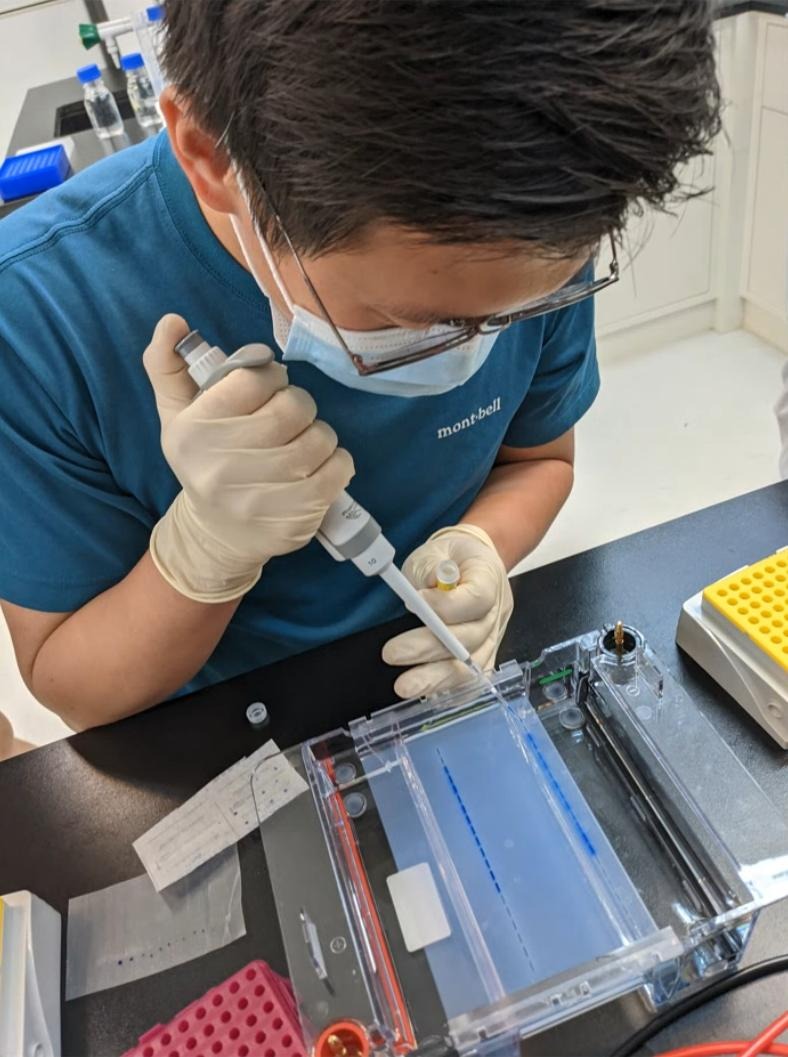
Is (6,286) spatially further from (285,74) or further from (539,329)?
(539,329)

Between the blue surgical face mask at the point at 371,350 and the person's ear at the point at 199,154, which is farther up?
the person's ear at the point at 199,154

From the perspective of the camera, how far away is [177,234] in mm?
781

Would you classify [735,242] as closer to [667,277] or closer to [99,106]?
[667,277]

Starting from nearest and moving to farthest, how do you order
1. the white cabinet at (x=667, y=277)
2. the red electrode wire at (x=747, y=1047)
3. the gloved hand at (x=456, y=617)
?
the red electrode wire at (x=747, y=1047) < the gloved hand at (x=456, y=617) < the white cabinet at (x=667, y=277)

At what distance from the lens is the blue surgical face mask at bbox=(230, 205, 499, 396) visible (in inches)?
26.1

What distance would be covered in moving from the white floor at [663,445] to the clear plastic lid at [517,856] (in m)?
1.47

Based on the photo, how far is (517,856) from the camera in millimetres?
672

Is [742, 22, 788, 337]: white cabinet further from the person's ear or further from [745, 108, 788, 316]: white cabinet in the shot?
the person's ear

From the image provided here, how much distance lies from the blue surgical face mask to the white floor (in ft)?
4.91

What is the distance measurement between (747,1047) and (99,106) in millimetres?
2422

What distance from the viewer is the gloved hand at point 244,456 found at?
674mm

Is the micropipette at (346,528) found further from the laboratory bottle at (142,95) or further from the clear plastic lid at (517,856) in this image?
the laboratory bottle at (142,95)

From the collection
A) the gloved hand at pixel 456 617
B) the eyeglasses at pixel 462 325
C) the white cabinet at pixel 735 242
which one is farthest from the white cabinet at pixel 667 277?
the eyeglasses at pixel 462 325

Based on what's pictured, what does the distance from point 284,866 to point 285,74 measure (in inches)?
23.7
